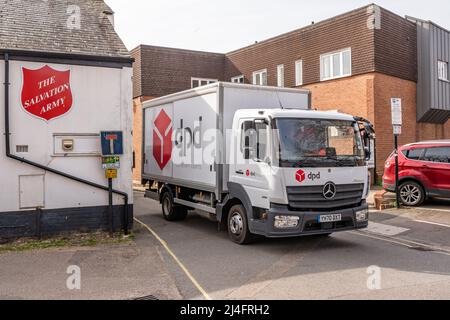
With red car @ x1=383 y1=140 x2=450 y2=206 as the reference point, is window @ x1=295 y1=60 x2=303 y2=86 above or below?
above

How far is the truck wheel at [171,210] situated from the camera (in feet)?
39.0

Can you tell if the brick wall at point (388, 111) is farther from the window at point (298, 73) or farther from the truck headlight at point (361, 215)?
the truck headlight at point (361, 215)

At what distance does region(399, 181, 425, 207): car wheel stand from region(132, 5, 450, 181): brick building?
6247mm

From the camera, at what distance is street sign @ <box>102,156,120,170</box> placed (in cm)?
956

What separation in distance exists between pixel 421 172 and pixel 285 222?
683 centimetres

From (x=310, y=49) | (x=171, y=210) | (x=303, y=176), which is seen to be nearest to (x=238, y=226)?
(x=303, y=176)

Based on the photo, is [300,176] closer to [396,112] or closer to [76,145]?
[76,145]

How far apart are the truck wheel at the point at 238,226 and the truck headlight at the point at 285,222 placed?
92cm

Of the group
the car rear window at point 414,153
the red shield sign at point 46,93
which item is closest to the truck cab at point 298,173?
the red shield sign at point 46,93

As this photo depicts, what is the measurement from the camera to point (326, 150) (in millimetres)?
8258

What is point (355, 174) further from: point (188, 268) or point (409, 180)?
point (409, 180)

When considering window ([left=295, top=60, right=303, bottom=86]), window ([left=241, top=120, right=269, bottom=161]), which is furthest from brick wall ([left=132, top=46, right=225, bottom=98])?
window ([left=241, top=120, right=269, bottom=161])

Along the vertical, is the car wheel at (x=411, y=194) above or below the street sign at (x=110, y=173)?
below
